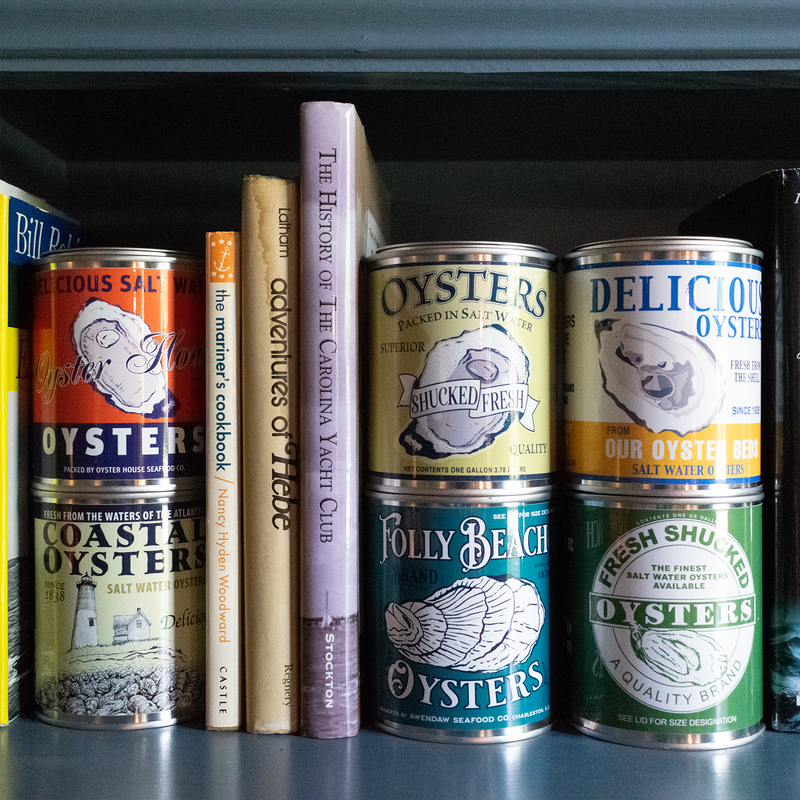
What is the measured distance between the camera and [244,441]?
0.69 m

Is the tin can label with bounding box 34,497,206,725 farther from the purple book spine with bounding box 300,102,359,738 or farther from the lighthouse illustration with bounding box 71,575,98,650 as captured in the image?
the purple book spine with bounding box 300,102,359,738

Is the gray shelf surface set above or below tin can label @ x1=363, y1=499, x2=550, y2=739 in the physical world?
below

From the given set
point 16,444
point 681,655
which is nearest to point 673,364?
point 681,655

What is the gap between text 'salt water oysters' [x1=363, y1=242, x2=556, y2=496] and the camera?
670 mm

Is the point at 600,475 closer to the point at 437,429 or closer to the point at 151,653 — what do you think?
the point at 437,429

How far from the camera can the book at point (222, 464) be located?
689 millimetres

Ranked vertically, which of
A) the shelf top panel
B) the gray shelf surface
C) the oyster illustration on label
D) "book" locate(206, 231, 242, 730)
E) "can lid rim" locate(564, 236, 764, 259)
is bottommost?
the gray shelf surface

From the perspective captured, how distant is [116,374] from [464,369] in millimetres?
308

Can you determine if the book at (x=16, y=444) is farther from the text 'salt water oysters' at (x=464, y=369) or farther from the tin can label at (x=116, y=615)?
the text 'salt water oysters' at (x=464, y=369)

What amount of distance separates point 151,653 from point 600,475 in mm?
429

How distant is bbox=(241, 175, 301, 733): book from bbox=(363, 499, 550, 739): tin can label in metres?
0.09

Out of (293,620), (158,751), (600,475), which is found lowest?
(158,751)

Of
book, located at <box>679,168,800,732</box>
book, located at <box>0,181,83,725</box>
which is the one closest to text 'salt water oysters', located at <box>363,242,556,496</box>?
book, located at <box>679,168,800,732</box>

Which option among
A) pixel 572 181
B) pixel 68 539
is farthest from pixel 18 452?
pixel 572 181
